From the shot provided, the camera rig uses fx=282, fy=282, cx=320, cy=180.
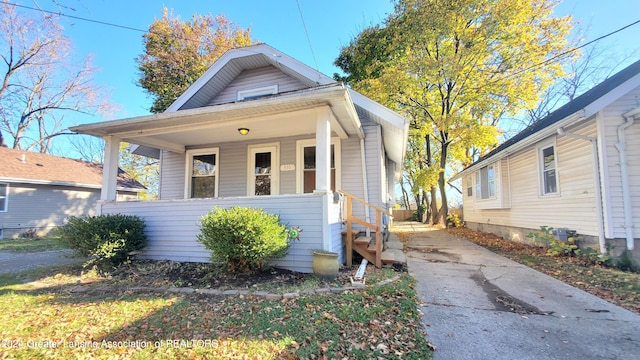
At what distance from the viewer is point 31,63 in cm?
1806

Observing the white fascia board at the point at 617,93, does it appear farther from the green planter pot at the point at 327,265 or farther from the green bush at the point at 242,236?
the green bush at the point at 242,236

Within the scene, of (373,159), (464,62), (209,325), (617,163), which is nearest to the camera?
(209,325)

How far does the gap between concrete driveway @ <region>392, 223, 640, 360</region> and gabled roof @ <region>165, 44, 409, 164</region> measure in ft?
12.1

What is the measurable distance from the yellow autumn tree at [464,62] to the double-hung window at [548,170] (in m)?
5.77

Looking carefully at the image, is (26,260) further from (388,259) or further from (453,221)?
(453,221)

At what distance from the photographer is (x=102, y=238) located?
5422mm

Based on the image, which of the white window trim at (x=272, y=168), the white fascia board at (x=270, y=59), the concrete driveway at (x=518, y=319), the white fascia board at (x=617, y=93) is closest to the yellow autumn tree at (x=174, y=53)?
the white fascia board at (x=270, y=59)

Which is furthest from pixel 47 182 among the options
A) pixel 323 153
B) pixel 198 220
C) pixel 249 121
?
pixel 323 153

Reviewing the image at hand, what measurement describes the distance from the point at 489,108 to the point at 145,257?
48.9 feet

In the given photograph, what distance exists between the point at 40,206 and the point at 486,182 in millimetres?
21195

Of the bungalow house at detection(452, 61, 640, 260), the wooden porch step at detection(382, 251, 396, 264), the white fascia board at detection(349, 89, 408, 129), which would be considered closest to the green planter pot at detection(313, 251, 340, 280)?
the wooden porch step at detection(382, 251, 396, 264)

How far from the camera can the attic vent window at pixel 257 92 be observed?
8461 mm

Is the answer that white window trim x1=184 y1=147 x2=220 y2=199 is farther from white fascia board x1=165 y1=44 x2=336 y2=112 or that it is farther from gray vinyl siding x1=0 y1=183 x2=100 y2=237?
gray vinyl siding x1=0 y1=183 x2=100 y2=237

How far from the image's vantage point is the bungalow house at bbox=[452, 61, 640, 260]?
5660mm
